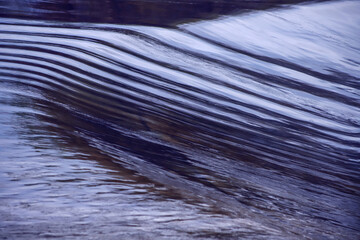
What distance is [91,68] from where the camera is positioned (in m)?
1.79

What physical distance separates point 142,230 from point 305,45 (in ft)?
5.38

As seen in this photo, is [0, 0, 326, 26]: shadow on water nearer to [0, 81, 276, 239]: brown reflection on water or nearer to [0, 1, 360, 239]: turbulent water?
[0, 1, 360, 239]: turbulent water

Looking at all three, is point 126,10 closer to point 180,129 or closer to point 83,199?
point 180,129

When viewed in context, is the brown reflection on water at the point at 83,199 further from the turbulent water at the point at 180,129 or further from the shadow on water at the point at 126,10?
the shadow on water at the point at 126,10

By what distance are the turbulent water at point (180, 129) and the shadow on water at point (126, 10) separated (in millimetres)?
101

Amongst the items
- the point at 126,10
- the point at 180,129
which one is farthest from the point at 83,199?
the point at 126,10

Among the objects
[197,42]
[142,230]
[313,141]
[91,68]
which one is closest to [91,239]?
[142,230]

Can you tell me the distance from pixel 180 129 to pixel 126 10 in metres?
1.23

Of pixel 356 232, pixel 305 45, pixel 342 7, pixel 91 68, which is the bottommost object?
pixel 356 232

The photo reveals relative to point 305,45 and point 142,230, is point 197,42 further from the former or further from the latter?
point 142,230

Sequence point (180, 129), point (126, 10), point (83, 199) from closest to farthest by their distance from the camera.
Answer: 1. point (83, 199)
2. point (180, 129)
3. point (126, 10)

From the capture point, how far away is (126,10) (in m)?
2.48

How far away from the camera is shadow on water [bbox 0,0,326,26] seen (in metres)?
2.32

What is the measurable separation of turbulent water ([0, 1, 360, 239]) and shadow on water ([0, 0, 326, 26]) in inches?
4.0
